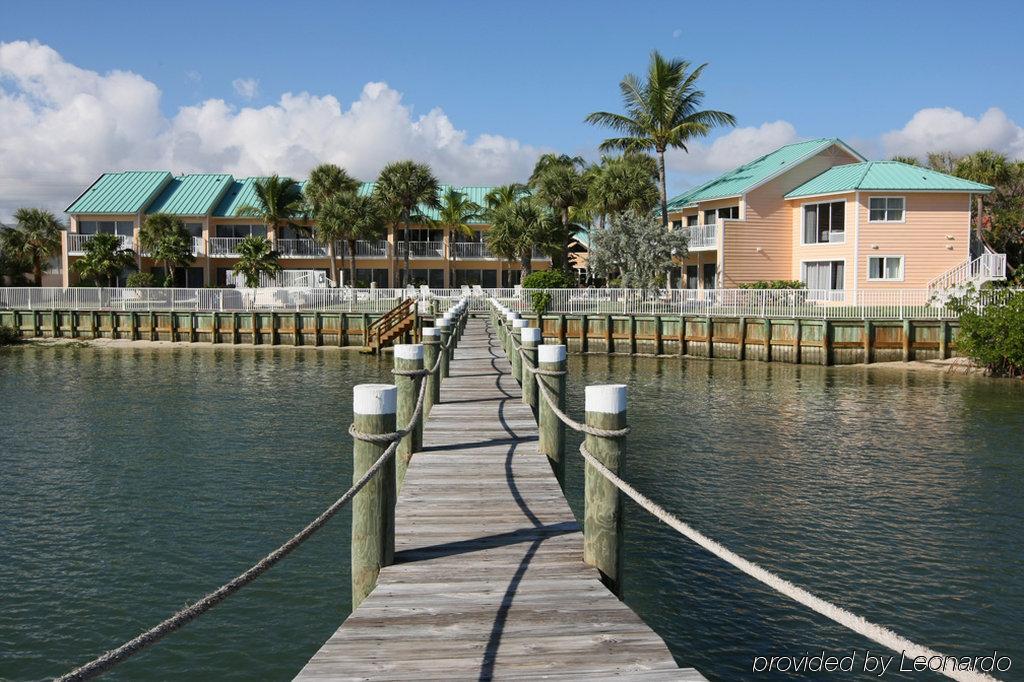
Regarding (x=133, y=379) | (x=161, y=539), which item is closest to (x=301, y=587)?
(x=161, y=539)

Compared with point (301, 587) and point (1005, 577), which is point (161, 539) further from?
point (1005, 577)

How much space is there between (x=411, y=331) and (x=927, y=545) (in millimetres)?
31033

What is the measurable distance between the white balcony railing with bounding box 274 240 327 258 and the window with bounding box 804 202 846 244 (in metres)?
33.2

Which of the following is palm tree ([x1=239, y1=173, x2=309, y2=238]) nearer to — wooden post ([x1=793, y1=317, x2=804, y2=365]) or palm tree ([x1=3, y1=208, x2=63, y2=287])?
palm tree ([x1=3, y1=208, x2=63, y2=287])

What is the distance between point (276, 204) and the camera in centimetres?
5934

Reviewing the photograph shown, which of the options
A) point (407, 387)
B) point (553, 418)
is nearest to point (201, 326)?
point (407, 387)

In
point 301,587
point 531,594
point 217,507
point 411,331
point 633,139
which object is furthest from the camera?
point 633,139

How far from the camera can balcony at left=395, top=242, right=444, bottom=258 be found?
6328cm

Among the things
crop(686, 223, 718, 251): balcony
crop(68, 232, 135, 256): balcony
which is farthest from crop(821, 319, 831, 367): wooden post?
crop(68, 232, 135, 256): balcony

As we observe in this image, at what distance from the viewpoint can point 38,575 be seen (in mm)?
10844

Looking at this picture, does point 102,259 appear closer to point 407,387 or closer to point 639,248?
point 639,248

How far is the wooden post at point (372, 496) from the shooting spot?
6020mm

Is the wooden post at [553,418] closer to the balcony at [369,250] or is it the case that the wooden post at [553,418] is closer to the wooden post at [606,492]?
the wooden post at [606,492]

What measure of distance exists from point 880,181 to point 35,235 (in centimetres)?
5740
